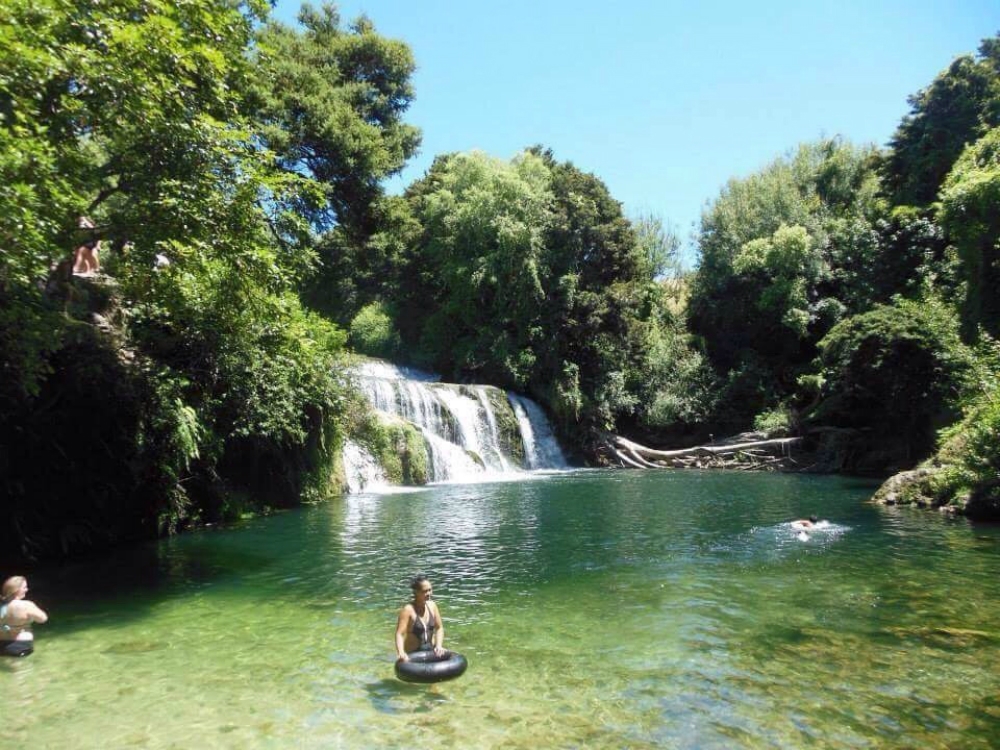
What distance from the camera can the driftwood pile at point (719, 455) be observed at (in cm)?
2755

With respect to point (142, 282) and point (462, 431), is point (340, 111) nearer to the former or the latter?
point (462, 431)

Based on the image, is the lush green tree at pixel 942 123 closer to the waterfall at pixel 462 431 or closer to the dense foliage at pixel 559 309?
the dense foliage at pixel 559 309

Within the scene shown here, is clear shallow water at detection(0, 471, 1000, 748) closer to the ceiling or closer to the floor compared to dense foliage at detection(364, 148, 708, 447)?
closer to the floor

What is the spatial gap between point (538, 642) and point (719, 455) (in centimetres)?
2335

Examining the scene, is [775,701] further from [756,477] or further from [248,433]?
[756,477]

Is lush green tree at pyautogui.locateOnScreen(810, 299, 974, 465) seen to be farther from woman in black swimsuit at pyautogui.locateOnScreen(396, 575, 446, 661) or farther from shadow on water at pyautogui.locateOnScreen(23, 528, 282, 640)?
shadow on water at pyautogui.locateOnScreen(23, 528, 282, 640)

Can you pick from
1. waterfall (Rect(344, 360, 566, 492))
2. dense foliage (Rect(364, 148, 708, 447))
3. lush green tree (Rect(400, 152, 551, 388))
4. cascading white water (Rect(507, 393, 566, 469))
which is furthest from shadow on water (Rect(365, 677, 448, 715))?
lush green tree (Rect(400, 152, 551, 388))

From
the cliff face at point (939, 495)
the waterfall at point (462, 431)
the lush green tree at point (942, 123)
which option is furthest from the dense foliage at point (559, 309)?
the cliff face at point (939, 495)

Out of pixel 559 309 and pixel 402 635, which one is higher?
pixel 559 309

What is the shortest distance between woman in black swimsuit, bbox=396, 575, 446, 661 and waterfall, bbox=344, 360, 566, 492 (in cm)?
1488

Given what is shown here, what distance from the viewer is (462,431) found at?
1043 inches

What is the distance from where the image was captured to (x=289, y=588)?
936 centimetres

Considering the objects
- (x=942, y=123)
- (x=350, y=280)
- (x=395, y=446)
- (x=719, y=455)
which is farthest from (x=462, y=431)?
(x=942, y=123)

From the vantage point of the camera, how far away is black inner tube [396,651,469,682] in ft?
19.6
